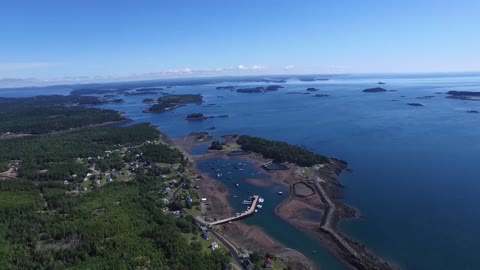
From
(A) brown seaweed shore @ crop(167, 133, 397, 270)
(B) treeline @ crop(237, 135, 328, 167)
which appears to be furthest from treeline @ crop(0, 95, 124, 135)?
(A) brown seaweed shore @ crop(167, 133, 397, 270)

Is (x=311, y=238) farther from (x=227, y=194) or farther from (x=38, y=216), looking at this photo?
(x=38, y=216)

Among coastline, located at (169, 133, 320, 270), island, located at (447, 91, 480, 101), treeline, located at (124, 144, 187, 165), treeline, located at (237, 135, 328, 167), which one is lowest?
coastline, located at (169, 133, 320, 270)

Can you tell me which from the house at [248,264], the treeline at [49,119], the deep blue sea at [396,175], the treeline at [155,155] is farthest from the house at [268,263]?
the treeline at [49,119]

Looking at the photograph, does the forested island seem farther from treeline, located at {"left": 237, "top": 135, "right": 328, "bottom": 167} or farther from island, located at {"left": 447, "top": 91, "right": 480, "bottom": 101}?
island, located at {"left": 447, "top": 91, "right": 480, "bottom": 101}

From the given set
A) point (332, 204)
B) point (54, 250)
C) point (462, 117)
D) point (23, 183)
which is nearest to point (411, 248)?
point (332, 204)

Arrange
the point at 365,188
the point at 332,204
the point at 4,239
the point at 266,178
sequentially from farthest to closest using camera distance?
the point at 266,178, the point at 365,188, the point at 332,204, the point at 4,239

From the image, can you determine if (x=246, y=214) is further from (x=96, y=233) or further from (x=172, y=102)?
(x=172, y=102)

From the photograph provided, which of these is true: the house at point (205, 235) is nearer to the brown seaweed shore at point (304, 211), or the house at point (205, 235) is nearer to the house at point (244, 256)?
the brown seaweed shore at point (304, 211)
